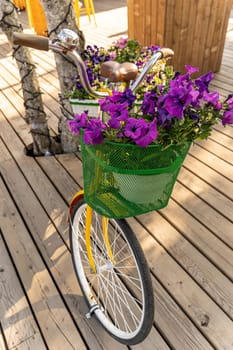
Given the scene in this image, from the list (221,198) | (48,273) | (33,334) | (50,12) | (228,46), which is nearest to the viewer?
(33,334)

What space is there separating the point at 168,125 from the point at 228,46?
429 centimetres

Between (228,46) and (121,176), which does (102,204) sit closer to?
(121,176)

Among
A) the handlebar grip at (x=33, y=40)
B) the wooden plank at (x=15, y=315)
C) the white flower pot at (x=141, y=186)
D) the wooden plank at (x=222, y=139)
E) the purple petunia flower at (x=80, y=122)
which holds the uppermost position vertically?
the handlebar grip at (x=33, y=40)

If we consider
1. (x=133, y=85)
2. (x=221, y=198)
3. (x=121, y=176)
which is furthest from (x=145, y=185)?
(x=221, y=198)

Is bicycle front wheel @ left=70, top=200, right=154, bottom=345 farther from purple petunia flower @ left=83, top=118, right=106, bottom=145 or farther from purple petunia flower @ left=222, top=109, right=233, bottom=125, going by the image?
purple petunia flower @ left=222, top=109, right=233, bottom=125

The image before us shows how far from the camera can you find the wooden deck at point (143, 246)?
1498 millimetres

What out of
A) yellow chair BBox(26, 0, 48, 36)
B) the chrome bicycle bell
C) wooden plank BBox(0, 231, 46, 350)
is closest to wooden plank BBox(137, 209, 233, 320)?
wooden plank BBox(0, 231, 46, 350)

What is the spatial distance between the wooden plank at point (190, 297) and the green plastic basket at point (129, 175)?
0.79 metres

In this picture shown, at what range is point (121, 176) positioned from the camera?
A: 0.94 meters

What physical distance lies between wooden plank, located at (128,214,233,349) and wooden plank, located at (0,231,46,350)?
655mm

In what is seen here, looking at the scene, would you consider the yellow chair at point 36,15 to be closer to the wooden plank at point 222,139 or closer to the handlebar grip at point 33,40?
the wooden plank at point 222,139

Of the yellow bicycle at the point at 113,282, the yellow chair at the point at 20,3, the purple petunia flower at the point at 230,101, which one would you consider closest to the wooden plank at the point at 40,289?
the yellow bicycle at the point at 113,282

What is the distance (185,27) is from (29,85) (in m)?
1.79

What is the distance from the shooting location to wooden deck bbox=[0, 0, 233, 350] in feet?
4.91
